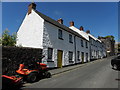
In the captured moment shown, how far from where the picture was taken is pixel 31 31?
45.1ft

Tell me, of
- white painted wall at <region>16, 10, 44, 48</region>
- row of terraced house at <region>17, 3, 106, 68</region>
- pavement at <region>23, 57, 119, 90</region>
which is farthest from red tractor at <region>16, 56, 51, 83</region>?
white painted wall at <region>16, 10, 44, 48</region>

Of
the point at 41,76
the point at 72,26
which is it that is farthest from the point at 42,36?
the point at 72,26

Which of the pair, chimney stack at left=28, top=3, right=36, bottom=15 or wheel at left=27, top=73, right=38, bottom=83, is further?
chimney stack at left=28, top=3, right=36, bottom=15

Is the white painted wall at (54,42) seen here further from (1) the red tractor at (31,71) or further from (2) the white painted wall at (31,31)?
(1) the red tractor at (31,71)

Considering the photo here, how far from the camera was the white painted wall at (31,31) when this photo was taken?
12.5 metres

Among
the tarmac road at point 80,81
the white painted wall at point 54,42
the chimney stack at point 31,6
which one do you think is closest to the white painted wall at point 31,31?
the white painted wall at point 54,42

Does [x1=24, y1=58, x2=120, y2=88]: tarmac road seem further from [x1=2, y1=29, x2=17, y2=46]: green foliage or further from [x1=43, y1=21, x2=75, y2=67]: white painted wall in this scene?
[x1=2, y1=29, x2=17, y2=46]: green foliage

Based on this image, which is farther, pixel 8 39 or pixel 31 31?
pixel 8 39

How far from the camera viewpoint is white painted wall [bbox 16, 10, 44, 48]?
12492mm

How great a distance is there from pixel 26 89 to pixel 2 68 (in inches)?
124

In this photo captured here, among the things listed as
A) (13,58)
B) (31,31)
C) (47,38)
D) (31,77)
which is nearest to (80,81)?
(31,77)

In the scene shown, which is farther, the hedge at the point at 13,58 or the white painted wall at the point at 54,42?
the white painted wall at the point at 54,42

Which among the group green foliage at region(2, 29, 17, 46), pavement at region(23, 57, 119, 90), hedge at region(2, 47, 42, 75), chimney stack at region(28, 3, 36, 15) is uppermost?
chimney stack at region(28, 3, 36, 15)

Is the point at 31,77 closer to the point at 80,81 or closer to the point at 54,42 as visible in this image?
the point at 80,81
